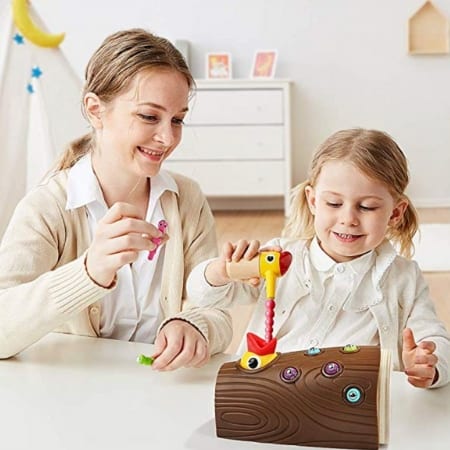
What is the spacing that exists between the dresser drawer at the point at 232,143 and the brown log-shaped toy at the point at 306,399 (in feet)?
15.0

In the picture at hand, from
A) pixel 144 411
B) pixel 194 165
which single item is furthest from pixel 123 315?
pixel 194 165

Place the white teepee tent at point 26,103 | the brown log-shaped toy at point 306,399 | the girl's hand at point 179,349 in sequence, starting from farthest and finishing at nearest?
the white teepee tent at point 26,103 → the girl's hand at point 179,349 → the brown log-shaped toy at point 306,399

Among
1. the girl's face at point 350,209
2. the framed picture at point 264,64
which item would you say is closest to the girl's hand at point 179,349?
the girl's face at point 350,209

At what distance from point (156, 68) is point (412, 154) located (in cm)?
455

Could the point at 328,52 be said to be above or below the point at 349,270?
above

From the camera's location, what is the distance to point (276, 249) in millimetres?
1059

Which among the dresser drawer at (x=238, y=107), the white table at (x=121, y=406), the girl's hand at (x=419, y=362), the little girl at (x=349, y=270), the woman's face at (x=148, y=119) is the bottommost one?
the white table at (x=121, y=406)

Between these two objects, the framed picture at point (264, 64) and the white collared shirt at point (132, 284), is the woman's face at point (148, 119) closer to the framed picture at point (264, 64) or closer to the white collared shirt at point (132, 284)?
the white collared shirt at point (132, 284)

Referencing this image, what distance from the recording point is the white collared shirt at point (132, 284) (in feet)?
4.84

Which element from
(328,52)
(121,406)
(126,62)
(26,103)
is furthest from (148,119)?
(328,52)

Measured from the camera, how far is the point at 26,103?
357cm

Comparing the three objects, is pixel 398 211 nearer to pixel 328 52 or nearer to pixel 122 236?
pixel 122 236

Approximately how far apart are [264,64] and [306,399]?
15.9ft

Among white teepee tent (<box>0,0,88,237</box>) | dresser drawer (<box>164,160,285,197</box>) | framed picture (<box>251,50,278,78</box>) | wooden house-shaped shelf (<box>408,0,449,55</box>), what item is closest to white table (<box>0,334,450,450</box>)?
white teepee tent (<box>0,0,88,237</box>)
